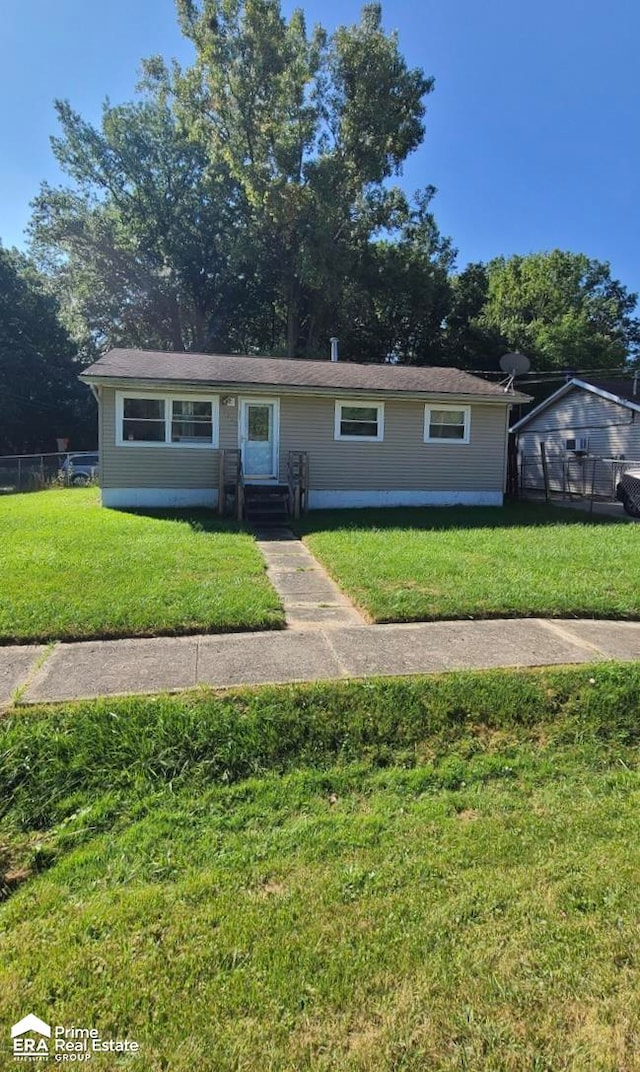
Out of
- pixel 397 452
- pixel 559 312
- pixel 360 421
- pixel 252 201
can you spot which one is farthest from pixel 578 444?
pixel 252 201

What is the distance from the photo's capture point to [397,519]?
11.1m

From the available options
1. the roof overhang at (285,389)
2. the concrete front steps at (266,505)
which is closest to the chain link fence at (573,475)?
the roof overhang at (285,389)

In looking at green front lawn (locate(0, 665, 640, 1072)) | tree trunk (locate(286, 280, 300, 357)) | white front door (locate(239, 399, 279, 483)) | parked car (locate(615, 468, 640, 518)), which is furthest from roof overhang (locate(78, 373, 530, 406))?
tree trunk (locate(286, 280, 300, 357))

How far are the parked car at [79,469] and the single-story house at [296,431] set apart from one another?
817cm

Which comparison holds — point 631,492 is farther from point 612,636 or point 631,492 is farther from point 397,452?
point 612,636

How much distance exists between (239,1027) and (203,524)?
8.75 meters

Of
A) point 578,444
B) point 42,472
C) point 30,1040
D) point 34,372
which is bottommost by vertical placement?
point 30,1040

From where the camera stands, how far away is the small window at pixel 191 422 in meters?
12.0

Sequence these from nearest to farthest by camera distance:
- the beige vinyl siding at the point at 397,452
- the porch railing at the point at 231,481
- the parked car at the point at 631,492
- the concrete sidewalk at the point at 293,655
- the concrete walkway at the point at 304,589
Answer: the concrete sidewalk at the point at 293,655
the concrete walkway at the point at 304,589
the porch railing at the point at 231,481
the beige vinyl siding at the point at 397,452
the parked car at the point at 631,492

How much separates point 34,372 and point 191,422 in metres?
21.5

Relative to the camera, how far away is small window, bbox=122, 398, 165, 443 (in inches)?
465

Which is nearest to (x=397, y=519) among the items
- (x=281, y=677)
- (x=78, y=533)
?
(x=78, y=533)

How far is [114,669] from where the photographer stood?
3.94 m

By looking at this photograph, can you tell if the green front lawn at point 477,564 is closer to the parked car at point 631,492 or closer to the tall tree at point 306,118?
the parked car at point 631,492
